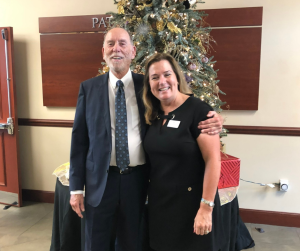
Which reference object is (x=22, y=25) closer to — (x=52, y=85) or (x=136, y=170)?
(x=52, y=85)

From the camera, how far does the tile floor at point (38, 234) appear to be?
231 centimetres

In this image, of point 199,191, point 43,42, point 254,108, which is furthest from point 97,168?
point 43,42

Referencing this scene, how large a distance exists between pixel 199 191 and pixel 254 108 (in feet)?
5.48

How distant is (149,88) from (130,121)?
23 centimetres

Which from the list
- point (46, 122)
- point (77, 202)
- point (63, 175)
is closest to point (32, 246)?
point (63, 175)

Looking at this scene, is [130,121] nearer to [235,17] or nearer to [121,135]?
[121,135]

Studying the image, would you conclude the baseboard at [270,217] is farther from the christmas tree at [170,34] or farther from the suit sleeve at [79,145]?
the suit sleeve at [79,145]

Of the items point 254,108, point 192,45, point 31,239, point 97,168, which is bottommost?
point 31,239

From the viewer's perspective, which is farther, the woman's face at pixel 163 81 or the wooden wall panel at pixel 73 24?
the wooden wall panel at pixel 73 24

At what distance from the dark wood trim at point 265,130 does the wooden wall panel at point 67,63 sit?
172cm

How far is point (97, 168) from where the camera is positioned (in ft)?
4.55

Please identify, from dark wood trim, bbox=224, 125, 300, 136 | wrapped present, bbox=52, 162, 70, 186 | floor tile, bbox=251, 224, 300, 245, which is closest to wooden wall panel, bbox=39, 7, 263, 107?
dark wood trim, bbox=224, 125, 300, 136

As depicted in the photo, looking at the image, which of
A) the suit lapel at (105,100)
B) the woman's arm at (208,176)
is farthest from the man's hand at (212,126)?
the suit lapel at (105,100)

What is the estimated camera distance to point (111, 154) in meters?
1.39
